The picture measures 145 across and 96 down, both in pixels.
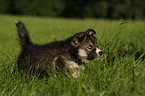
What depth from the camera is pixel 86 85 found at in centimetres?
308

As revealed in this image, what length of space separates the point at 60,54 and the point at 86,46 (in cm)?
70

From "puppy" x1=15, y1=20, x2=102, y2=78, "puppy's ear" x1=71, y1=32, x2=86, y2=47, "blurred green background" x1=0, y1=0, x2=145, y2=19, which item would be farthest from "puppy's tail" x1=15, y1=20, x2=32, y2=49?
"blurred green background" x1=0, y1=0, x2=145, y2=19

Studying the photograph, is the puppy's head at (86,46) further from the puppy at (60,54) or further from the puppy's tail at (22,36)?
the puppy's tail at (22,36)

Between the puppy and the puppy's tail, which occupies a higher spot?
the puppy's tail

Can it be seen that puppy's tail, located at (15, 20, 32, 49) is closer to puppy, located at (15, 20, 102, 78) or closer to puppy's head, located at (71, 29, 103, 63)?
puppy, located at (15, 20, 102, 78)

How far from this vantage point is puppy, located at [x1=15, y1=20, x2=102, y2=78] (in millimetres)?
4020

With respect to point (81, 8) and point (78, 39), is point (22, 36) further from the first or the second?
point (81, 8)

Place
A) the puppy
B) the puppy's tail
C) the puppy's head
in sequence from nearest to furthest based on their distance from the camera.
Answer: the puppy
the puppy's head
the puppy's tail

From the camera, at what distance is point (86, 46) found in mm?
4281

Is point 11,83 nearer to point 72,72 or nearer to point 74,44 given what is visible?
point 72,72

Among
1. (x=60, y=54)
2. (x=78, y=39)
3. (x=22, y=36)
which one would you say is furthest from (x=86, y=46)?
(x=22, y=36)

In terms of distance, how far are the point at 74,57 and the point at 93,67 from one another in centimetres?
67

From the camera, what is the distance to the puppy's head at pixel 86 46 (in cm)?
418

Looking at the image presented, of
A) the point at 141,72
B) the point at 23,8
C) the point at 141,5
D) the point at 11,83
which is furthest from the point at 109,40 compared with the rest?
the point at 141,5
